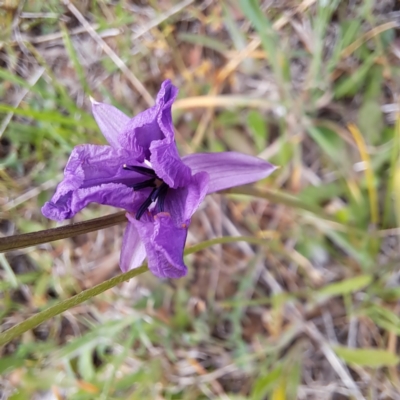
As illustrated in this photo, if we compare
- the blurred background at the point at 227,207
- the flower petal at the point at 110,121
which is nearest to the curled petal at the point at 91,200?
the flower petal at the point at 110,121

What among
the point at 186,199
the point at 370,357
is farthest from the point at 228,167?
the point at 370,357

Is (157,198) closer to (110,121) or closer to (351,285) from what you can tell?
(110,121)

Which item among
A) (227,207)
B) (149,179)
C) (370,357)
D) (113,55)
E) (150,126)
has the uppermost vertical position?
(113,55)

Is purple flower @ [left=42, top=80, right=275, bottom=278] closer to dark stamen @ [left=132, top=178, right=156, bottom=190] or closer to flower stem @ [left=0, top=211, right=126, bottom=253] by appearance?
dark stamen @ [left=132, top=178, right=156, bottom=190]

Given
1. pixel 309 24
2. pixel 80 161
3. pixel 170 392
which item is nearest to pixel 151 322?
pixel 170 392

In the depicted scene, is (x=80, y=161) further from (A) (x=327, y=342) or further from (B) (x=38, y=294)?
(A) (x=327, y=342)
